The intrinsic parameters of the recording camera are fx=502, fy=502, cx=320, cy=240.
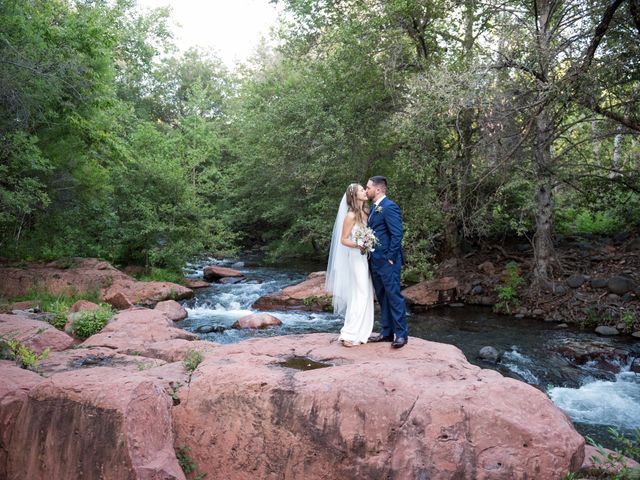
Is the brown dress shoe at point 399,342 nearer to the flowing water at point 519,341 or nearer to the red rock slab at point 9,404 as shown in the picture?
the flowing water at point 519,341

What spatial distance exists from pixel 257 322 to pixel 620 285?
32.1ft

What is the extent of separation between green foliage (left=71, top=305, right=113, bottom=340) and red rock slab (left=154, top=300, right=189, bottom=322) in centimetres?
449

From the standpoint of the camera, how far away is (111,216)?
60.5 ft

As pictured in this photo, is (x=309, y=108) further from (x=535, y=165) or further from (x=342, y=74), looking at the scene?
(x=535, y=165)

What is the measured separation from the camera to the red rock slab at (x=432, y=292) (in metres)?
15.8

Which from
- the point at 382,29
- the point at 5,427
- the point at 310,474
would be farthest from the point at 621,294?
the point at 5,427

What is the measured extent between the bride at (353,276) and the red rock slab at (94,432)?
2471 mm

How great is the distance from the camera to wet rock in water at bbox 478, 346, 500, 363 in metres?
10.3

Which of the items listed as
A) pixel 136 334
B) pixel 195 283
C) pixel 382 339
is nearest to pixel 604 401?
pixel 382 339

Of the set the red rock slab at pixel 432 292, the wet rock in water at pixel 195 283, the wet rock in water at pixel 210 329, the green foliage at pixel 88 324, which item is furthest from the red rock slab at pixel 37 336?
the wet rock in water at pixel 195 283

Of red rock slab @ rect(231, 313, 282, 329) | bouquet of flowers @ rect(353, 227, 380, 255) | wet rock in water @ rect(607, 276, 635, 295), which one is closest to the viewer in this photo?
bouquet of flowers @ rect(353, 227, 380, 255)

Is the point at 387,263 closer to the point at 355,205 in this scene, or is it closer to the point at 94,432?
the point at 355,205

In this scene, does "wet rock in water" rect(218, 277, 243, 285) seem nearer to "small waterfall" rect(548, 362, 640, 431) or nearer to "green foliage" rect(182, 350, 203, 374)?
"small waterfall" rect(548, 362, 640, 431)

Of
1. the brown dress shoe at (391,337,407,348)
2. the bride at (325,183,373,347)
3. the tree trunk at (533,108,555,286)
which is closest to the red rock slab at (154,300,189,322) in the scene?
the bride at (325,183,373,347)
